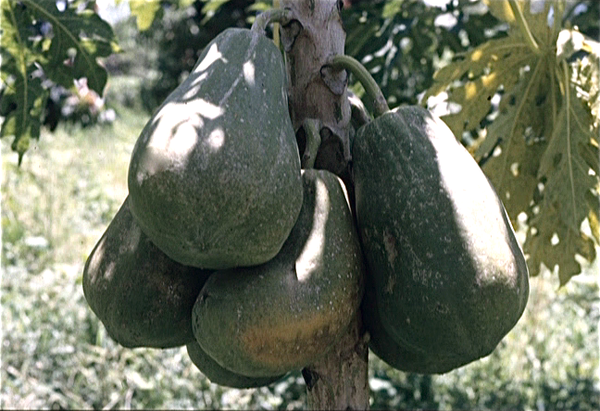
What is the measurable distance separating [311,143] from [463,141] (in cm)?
169

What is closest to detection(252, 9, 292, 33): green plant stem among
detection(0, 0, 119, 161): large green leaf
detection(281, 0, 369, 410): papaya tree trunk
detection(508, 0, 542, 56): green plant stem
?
detection(281, 0, 369, 410): papaya tree trunk

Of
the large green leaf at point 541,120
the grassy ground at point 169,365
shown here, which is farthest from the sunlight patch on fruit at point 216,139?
the grassy ground at point 169,365

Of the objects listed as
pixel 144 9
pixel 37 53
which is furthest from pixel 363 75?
pixel 37 53

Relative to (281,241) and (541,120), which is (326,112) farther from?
(541,120)

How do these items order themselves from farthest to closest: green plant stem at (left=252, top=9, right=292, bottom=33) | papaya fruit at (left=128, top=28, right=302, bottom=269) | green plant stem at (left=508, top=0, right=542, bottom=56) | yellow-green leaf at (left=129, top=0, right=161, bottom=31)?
yellow-green leaf at (left=129, top=0, right=161, bottom=31), green plant stem at (left=508, top=0, right=542, bottom=56), green plant stem at (left=252, top=9, right=292, bottom=33), papaya fruit at (left=128, top=28, right=302, bottom=269)

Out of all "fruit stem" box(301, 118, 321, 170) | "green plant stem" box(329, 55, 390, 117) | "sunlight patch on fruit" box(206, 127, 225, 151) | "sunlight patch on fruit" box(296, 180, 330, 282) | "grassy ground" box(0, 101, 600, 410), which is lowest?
"grassy ground" box(0, 101, 600, 410)

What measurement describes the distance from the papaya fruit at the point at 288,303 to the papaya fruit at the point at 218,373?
20cm

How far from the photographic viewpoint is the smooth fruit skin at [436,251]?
4.30ft

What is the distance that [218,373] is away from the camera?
4.99 ft

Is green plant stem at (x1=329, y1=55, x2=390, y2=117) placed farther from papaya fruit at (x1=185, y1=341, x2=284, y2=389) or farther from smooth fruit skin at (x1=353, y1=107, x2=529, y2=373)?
papaya fruit at (x1=185, y1=341, x2=284, y2=389)

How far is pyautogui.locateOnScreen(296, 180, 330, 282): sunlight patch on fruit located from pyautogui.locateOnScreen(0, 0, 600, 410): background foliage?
31.9 inches

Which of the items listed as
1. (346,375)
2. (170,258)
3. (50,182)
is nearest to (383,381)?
(346,375)

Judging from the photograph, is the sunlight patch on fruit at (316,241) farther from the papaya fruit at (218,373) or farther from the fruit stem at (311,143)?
the papaya fruit at (218,373)

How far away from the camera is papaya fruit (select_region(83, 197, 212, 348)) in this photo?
4.55 feet
